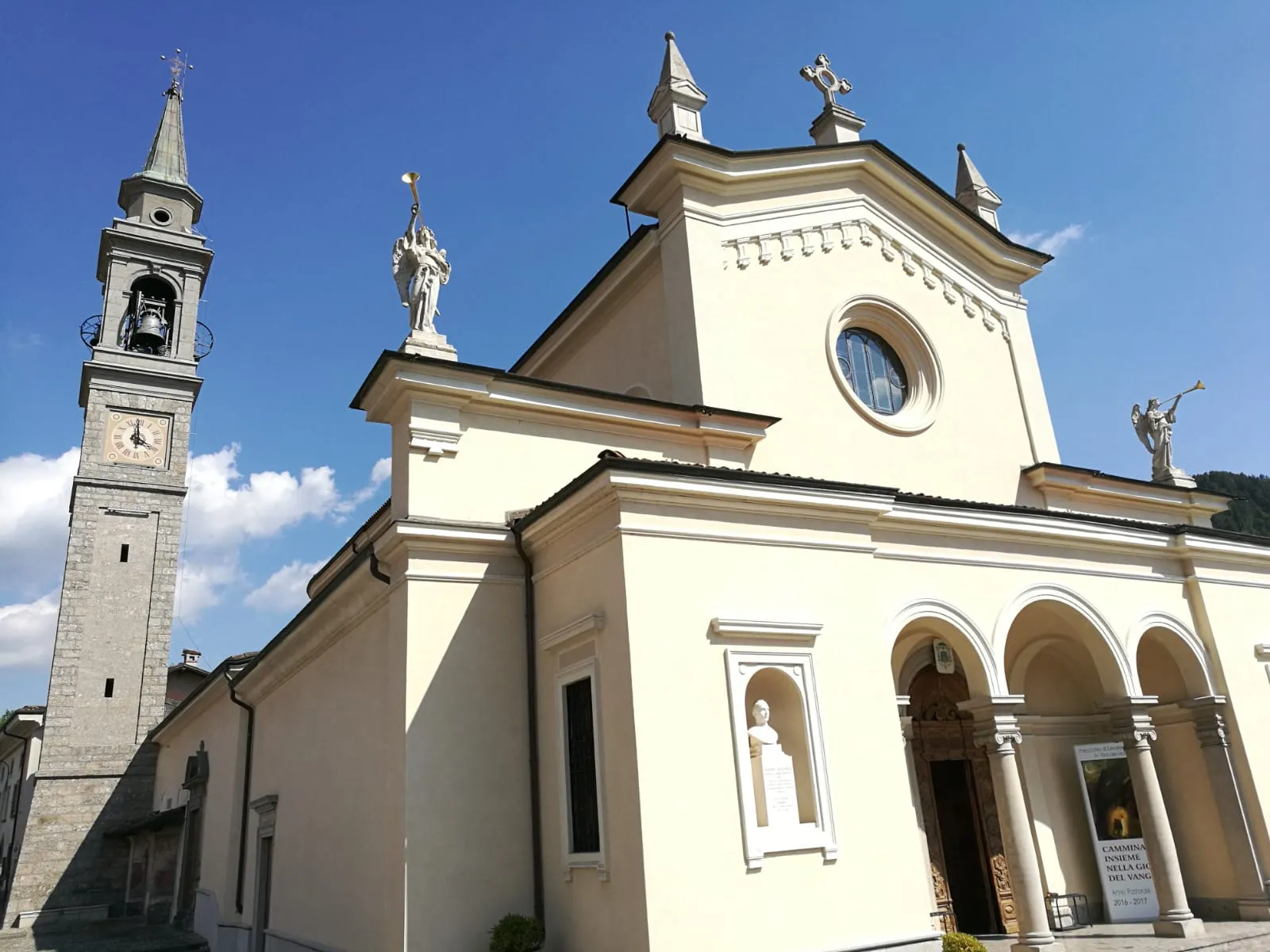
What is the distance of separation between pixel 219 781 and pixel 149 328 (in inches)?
778

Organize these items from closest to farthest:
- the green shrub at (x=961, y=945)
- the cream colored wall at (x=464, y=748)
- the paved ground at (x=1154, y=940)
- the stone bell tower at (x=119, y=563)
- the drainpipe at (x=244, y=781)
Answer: the cream colored wall at (x=464, y=748) → the green shrub at (x=961, y=945) → the paved ground at (x=1154, y=940) → the drainpipe at (x=244, y=781) → the stone bell tower at (x=119, y=563)

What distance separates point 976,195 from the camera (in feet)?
60.1

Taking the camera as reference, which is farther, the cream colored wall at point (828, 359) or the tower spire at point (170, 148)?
the tower spire at point (170, 148)

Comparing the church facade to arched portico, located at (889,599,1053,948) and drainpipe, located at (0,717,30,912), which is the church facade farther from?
drainpipe, located at (0,717,30,912)

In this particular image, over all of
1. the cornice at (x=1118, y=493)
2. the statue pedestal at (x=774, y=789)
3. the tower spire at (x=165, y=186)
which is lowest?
the statue pedestal at (x=774, y=789)

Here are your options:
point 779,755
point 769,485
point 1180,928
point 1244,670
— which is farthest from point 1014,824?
point 1244,670

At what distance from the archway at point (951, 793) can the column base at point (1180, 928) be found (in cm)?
183

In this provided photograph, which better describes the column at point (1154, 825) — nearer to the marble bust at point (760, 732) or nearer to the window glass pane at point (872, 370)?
the window glass pane at point (872, 370)

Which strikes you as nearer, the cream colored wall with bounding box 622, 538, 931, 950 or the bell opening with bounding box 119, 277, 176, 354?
the cream colored wall with bounding box 622, 538, 931, 950

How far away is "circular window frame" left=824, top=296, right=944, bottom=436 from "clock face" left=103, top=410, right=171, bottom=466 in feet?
86.0

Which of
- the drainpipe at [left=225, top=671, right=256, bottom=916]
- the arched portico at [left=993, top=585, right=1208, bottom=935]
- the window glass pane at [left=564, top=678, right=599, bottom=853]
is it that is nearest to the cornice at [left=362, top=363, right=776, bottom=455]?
the window glass pane at [left=564, top=678, right=599, bottom=853]

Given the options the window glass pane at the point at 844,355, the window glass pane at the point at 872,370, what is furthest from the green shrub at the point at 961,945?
the window glass pane at the point at 844,355

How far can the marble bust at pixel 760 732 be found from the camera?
8.74m

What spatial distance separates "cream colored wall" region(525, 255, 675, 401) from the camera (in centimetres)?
1408
